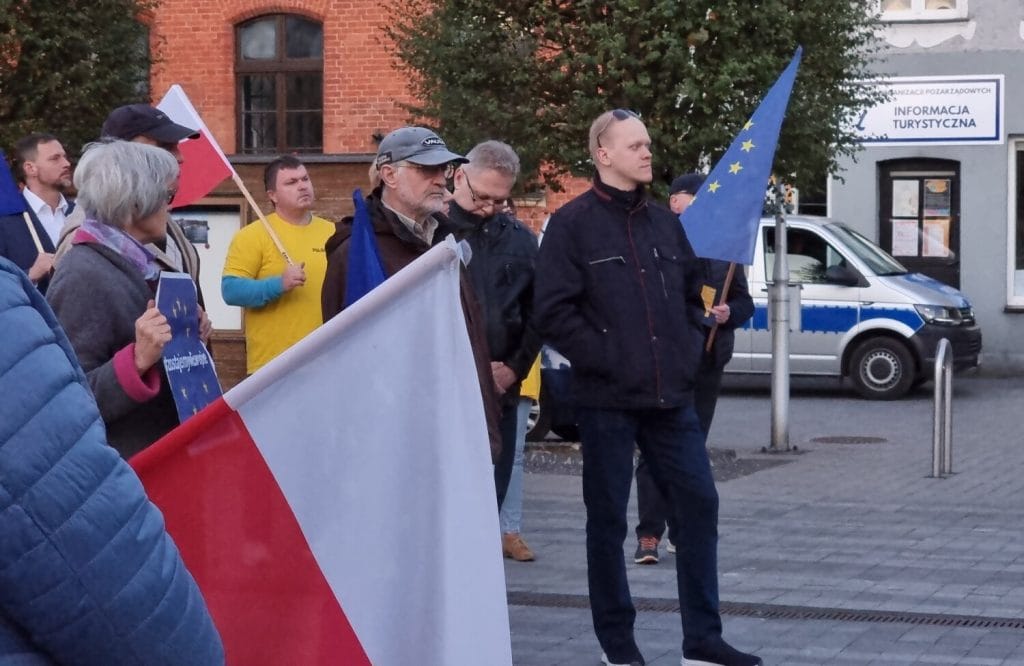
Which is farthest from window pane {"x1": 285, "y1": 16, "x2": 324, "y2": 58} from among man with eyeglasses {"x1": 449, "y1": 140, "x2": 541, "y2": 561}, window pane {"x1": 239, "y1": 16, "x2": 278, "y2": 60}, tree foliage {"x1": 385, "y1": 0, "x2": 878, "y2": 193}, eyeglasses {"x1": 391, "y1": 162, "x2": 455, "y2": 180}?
eyeglasses {"x1": 391, "y1": 162, "x2": 455, "y2": 180}

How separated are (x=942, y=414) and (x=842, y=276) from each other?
22.4 ft

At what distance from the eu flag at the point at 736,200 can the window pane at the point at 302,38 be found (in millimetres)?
15987

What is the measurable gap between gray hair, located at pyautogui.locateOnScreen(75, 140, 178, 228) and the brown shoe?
4750 millimetres

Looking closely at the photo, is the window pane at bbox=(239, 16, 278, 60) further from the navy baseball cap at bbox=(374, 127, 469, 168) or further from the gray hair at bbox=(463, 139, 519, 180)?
the navy baseball cap at bbox=(374, 127, 469, 168)

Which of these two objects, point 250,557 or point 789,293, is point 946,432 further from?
point 250,557

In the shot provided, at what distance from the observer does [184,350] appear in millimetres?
4406

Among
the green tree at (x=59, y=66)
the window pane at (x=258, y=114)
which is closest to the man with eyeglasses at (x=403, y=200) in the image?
the green tree at (x=59, y=66)

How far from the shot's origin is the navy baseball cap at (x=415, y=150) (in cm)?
571

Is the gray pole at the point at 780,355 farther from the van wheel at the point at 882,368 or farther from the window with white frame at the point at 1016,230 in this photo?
the window with white frame at the point at 1016,230

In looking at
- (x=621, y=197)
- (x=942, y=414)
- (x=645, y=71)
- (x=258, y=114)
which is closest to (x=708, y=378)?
(x=621, y=197)

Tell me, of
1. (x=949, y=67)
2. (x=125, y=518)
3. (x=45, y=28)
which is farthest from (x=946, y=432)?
(x=949, y=67)

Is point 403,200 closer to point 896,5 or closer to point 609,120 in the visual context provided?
point 609,120

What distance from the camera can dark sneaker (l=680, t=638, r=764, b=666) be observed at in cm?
627

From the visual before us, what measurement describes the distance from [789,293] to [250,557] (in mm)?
11312
